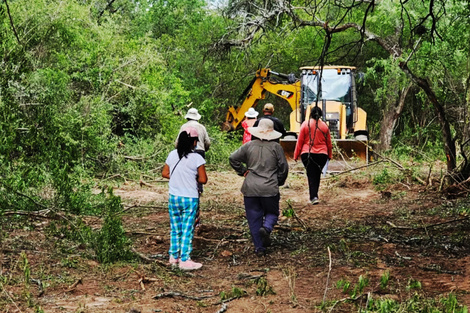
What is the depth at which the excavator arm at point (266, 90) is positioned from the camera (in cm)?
2242

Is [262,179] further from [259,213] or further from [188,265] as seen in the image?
[188,265]

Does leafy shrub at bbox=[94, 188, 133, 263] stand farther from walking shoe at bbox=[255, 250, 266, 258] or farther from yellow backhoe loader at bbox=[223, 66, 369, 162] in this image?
yellow backhoe loader at bbox=[223, 66, 369, 162]

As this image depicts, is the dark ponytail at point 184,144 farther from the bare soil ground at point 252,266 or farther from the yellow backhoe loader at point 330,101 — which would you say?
the yellow backhoe loader at point 330,101

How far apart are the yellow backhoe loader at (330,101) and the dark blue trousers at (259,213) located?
10.3 meters

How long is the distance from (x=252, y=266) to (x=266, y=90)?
623 inches

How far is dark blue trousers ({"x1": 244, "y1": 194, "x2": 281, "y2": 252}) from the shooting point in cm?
850

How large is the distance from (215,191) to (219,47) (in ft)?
27.8

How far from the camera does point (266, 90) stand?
23266 mm

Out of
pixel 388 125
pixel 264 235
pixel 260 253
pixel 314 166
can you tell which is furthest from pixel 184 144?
pixel 388 125

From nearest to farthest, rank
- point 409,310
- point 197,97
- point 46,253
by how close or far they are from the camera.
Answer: point 409,310 → point 46,253 → point 197,97

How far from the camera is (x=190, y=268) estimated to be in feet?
25.1

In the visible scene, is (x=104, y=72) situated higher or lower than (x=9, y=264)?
higher

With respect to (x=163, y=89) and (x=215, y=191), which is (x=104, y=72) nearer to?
(x=163, y=89)

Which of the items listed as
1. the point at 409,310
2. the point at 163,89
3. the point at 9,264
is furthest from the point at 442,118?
the point at 163,89
